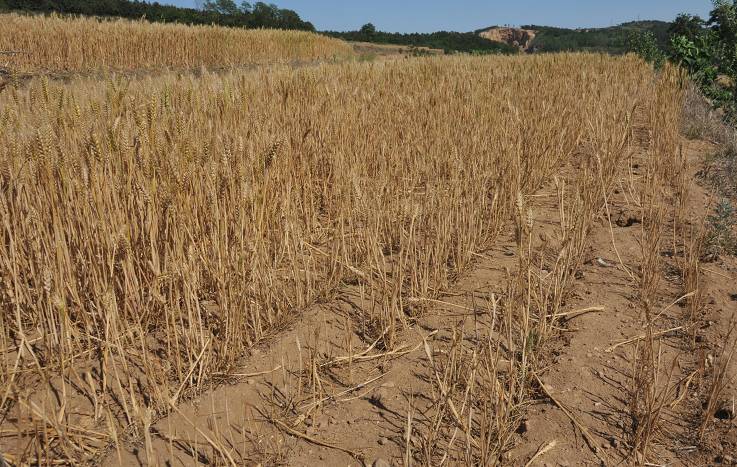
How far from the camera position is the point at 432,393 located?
1737 mm

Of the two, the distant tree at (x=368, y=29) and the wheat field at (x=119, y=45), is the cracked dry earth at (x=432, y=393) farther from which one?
the distant tree at (x=368, y=29)

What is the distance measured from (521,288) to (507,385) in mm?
347

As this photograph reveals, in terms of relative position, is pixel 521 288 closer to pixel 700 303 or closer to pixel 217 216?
pixel 700 303

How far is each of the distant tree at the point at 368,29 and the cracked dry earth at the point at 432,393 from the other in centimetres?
4906

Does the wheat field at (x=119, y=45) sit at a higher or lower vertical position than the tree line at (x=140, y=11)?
lower

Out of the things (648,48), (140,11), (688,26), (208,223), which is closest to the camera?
(208,223)

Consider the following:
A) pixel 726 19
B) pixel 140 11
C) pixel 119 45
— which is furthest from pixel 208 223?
pixel 140 11

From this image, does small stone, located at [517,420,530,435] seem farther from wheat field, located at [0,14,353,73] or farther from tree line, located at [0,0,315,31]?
tree line, located at [0,0,315,31]

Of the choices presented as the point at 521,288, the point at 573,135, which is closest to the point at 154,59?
the point at 573,135

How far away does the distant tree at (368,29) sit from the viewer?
1903 inches

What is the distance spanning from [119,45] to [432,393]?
48.5ft

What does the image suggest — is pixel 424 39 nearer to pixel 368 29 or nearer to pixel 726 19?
pixel 368 29

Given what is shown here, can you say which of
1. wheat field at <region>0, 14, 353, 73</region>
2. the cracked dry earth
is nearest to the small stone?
the cracked dry earth

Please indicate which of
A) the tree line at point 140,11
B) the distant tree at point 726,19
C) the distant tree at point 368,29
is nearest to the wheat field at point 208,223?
the distant tree at point 726,19
